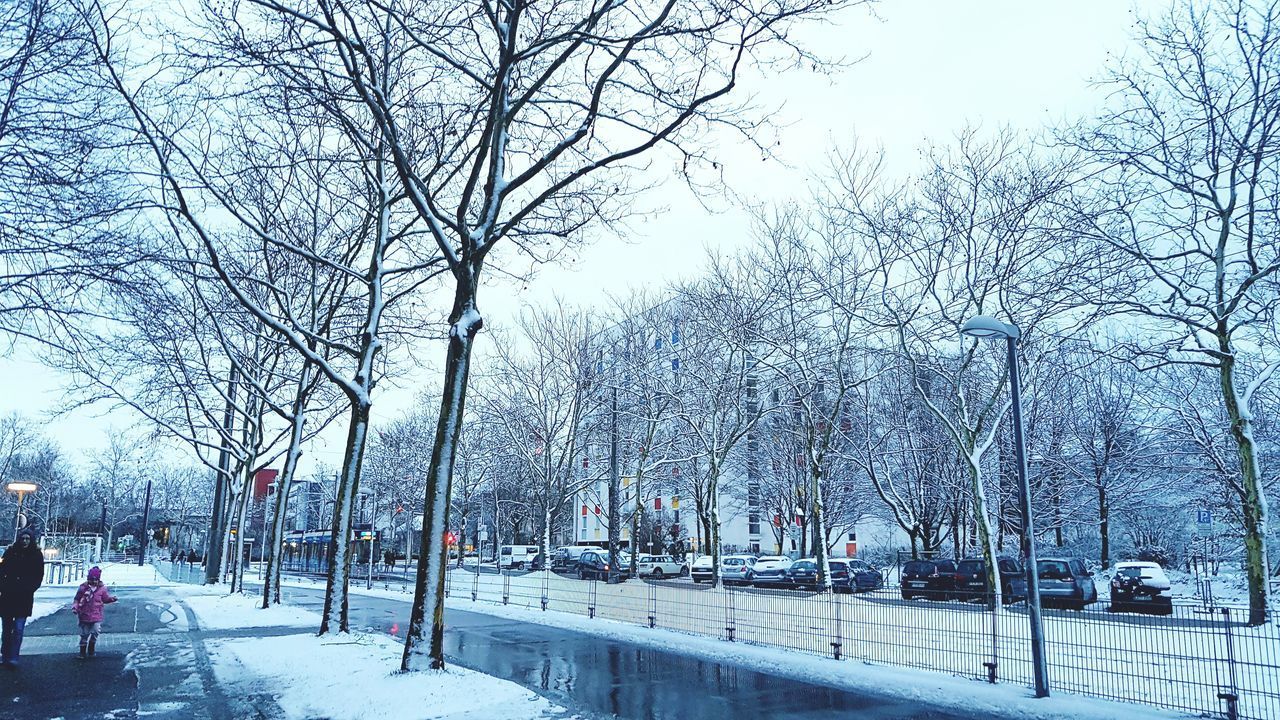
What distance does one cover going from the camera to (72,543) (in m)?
54.2

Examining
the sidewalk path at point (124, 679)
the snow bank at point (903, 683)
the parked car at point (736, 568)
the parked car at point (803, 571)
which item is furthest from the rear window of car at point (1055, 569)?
the sidewalk path at point (124, 679)

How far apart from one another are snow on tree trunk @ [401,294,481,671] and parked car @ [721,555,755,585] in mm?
28127

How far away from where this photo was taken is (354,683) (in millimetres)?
10148

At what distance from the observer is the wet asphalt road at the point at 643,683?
31.7 ft

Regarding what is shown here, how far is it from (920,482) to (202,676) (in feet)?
112

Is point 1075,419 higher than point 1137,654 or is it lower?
higher

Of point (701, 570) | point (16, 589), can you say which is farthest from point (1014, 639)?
point (701, 570)

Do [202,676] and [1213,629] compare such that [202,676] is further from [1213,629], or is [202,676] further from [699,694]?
[1213,629]

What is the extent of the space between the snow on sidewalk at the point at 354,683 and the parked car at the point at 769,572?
2090 centimetres

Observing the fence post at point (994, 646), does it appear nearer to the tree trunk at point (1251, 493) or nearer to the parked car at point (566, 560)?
the tree trunk at point (1251, 493)

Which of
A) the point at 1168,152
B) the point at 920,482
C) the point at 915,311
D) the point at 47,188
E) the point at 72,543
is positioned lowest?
the point at 72,543

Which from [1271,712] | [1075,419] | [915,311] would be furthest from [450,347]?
[1075,419]

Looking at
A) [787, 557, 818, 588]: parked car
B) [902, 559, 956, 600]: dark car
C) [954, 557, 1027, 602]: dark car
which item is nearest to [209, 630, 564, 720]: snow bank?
[902, 559, 956, 600]: dark car

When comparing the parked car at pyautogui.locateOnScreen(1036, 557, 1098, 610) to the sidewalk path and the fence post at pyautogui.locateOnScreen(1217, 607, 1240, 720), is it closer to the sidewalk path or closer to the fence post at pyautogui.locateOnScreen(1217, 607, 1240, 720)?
the fence post at pyautogui.locateOnScreen(1217, 607, 1240, 720)
